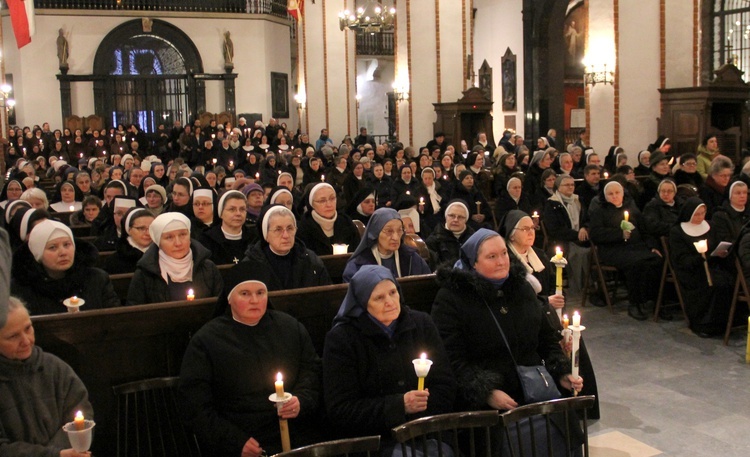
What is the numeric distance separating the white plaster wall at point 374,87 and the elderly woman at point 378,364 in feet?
102

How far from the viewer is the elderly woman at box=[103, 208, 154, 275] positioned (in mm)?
5863

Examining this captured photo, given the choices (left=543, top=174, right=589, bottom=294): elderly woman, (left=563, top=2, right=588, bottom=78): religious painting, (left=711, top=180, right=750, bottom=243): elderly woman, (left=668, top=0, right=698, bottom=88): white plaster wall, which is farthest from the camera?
(left=563, top=2, right=588, bottom=78): religious painting

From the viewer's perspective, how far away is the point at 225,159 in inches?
774

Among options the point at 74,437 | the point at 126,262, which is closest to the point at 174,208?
the point at 126,262

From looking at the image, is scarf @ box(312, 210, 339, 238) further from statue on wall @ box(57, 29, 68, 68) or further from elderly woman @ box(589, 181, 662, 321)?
statue on wall @ box(57, 29, 68, 68)

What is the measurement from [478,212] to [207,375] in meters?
7.21

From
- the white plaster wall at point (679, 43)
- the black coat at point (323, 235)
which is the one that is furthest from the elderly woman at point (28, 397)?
the white plaster wall at point (679, 43)

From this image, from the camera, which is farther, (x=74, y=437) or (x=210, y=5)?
(x=210, y=5)

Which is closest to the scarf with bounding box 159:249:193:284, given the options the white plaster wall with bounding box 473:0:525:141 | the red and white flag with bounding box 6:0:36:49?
the red and white flag with bounding box 6:0:36:49

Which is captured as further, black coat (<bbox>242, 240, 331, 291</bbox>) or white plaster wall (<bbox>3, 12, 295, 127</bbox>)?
white plaster wall (<bbox>3, 12, 295, 127</bbox>)

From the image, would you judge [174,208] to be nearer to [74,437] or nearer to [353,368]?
[353,368]

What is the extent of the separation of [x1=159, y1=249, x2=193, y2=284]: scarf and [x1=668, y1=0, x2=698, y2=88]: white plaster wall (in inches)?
459

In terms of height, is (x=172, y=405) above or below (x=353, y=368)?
below

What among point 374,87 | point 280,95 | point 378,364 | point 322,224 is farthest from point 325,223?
point 374,87
